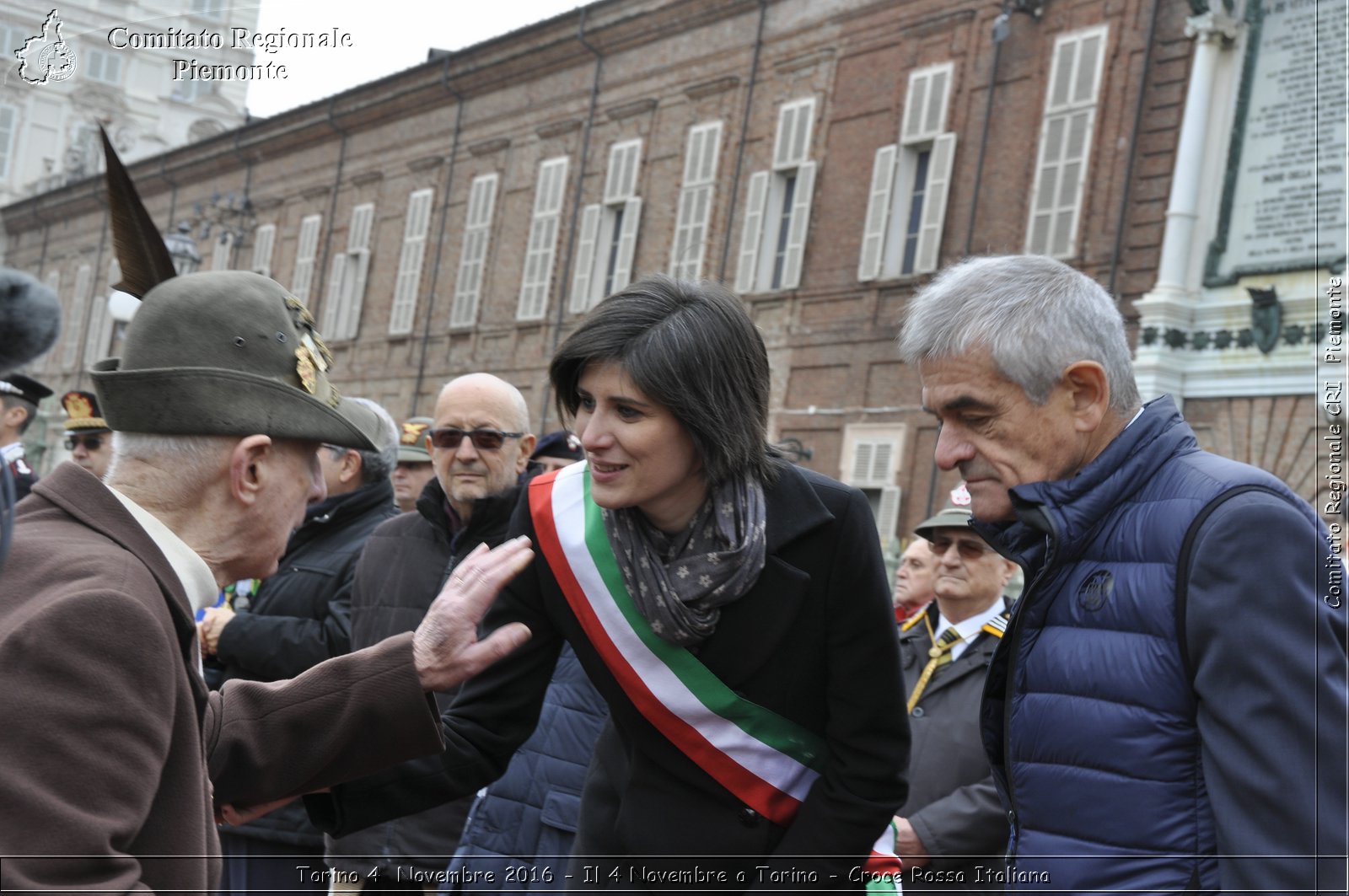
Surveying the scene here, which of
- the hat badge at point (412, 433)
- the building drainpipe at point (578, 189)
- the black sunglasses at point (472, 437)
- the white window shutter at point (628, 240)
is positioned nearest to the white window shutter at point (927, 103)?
the white window shutter at point (628, 240)

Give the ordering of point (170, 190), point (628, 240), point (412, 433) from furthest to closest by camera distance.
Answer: point (170, 190) → point (628, 240) → point (412, 433)

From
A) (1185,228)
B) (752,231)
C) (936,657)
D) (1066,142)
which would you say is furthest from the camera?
(752,231)

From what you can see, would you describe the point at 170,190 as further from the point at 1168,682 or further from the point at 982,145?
the point at 1168,682

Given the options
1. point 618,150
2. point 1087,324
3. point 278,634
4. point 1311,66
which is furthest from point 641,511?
point 618,150

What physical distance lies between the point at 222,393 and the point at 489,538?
2840mm

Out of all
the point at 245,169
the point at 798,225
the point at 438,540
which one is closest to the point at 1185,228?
the point at 798,225

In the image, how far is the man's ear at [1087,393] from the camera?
2.76 meters

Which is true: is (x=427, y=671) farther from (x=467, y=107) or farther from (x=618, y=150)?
(x=467, y=107)

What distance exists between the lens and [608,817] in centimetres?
328

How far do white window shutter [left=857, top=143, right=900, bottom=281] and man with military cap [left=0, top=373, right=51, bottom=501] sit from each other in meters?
12.1

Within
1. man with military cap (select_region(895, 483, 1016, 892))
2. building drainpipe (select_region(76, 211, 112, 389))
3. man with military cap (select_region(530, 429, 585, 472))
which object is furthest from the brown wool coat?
building drainpipe (select_region(76, 211, 112, 389))

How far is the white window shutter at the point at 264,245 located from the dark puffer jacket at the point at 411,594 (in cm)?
2716

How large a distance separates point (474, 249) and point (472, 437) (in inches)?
831

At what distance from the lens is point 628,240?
74.5ft
